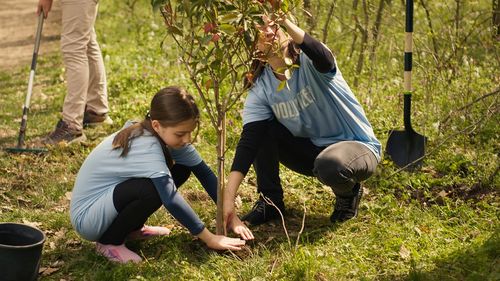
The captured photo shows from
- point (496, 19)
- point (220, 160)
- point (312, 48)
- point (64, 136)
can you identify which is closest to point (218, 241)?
point (220, 160)

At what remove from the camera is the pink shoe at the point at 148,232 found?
419 centimetres

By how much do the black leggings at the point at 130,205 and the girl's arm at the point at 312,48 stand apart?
100cm

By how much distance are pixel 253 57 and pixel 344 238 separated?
1.15 m

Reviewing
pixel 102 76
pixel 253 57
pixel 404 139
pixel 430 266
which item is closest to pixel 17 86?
pixel 102 76

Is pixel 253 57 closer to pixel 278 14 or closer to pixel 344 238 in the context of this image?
pixel 278 14

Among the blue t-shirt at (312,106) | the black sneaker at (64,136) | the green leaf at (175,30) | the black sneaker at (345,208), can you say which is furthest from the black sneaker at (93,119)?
the green leaf at (175,30)

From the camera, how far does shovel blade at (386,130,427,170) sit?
16.6 ft

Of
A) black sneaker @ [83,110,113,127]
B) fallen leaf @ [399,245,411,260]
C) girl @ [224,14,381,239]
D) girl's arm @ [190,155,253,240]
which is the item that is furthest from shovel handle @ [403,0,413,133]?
black sneaker @ [83,110,113,127]

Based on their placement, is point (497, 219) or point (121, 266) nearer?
point (121, 266)

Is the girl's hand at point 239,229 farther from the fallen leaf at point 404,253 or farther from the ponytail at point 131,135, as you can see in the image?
the fallen leaf at point 404,253

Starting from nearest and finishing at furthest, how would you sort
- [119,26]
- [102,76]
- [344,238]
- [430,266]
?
[430,266] < [344,238] < [102,76] < [119,26]

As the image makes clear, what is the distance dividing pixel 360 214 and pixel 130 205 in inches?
54.2

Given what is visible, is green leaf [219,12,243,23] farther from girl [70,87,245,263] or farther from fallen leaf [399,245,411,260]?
fallen leaf [399,245,411,260]

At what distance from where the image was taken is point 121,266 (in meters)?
3.85
